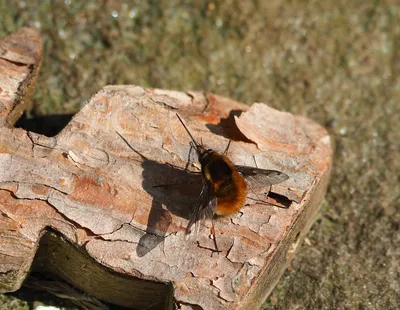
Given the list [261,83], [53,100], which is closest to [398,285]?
[261,83]

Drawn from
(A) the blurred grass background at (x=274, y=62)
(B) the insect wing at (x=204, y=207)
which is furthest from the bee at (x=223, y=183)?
(A) the blurred grass background at (x=274, y=62)

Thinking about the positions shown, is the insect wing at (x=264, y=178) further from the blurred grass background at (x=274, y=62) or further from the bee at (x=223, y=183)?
the blurred grass background at (x=274, y=62)

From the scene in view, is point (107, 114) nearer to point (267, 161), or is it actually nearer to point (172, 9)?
point (267, 161)

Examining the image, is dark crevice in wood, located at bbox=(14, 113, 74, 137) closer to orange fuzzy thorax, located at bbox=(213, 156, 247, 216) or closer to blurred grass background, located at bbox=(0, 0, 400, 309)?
blurred grass background, located at bbox=(0, 0, 400, 309)

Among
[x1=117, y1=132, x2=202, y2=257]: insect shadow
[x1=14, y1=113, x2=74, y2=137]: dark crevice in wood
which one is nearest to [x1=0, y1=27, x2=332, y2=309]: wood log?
[x1=117, y1=132, x2=202, y2=257]: insect shadow

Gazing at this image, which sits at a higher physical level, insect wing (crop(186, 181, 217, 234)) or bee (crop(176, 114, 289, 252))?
bee (crop(176, 114, 289, 252))

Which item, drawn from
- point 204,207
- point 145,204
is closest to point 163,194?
point 145,204
